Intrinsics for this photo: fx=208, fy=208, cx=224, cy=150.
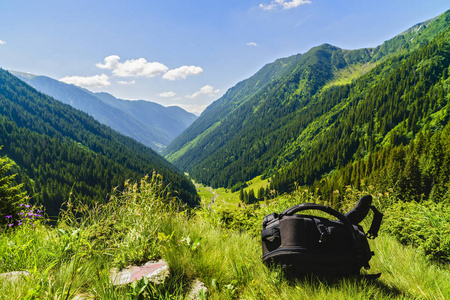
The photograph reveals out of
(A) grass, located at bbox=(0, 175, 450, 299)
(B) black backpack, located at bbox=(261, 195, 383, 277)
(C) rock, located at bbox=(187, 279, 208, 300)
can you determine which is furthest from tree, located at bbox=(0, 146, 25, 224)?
(B) black backpack, located at bbox=(261, 195, 383, 277)

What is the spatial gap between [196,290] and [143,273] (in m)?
0.72

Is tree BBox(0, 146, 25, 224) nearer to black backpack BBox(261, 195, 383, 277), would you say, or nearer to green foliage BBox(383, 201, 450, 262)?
black backpack BBox(261, 195, 383, 277)

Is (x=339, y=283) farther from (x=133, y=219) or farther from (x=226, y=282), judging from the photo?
(x=133, y=219)

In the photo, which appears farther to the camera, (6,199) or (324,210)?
(6,199)

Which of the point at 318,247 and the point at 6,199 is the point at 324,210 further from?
the point at 6,199

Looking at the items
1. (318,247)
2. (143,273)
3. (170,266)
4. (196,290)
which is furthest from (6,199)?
(318,247)

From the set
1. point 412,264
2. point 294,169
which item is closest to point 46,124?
point 294,169

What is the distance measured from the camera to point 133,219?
368 cm

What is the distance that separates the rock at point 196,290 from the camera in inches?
97.0

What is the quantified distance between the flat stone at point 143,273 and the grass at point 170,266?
0.26 ft

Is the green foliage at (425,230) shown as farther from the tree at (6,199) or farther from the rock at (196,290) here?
the tree at (6,199)

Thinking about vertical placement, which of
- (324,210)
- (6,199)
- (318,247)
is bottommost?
(6,199)

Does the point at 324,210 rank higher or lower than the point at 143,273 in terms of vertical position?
higher

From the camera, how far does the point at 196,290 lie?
2.61m
